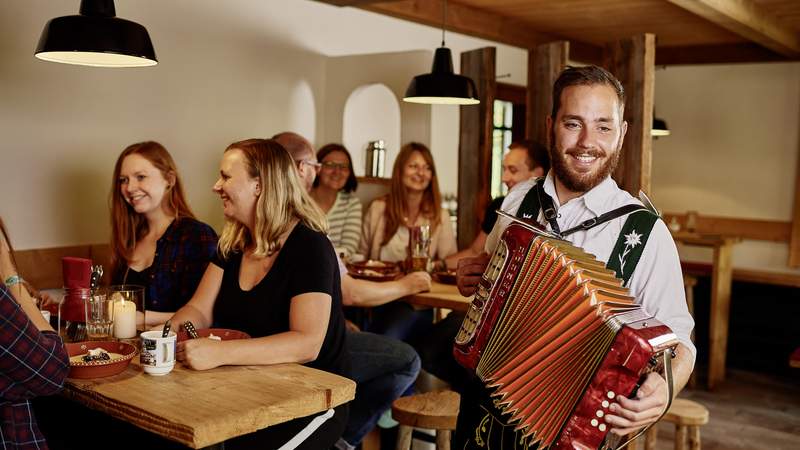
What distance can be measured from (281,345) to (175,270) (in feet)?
3.20

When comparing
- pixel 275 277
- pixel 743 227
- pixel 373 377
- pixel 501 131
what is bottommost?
pixel 373 377

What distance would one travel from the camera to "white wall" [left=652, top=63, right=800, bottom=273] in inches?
271

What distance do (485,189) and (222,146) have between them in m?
1.51

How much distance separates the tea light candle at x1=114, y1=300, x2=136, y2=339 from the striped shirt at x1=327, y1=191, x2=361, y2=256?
225 cm

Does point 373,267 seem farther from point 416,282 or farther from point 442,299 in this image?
point 442,299

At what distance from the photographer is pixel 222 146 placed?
4516 mm

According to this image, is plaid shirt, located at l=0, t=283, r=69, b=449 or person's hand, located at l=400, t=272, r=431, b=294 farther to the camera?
person's hand, located at l=400, t=272, r=431, b=294

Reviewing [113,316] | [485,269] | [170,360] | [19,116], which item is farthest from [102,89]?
[485,269]

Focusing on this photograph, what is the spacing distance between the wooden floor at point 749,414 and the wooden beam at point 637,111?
1.47 meters

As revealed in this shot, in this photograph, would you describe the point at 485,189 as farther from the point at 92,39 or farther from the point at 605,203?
the point at 605,203

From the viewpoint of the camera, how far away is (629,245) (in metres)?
1.59

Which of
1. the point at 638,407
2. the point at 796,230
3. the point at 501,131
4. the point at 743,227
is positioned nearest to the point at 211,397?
the point at 638,407

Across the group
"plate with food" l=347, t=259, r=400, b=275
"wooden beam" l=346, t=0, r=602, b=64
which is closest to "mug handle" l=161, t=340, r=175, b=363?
"plate with food" l=347, t=259, r=400, b=275

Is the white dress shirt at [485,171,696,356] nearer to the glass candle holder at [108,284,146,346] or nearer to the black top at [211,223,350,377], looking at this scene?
the black top at [211,223,350,377]
